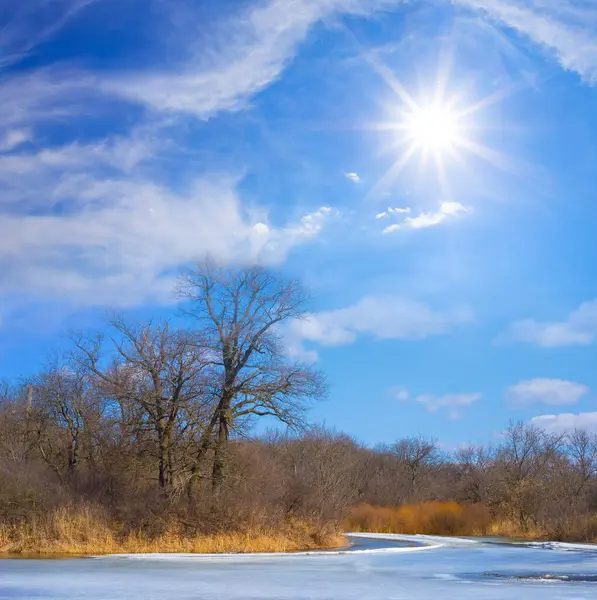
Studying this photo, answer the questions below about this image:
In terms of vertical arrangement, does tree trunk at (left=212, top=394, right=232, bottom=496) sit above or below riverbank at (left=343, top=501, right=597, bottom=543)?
above

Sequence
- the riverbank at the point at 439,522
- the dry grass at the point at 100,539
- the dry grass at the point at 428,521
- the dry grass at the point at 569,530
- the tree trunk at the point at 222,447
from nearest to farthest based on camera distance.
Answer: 1. the dry grass at the point at 100,539
2. the tree trunk at the point at 222,447
3. the dry grass at the point at 569,530
4. the riverbank at the point at 439,522
5. the dry grass at the point at 428,521

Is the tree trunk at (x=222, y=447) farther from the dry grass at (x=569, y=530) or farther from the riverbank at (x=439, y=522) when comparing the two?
the dry grass at (x=569, y=530)

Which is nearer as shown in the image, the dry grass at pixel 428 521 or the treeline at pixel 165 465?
the treeline at pixel 165 465

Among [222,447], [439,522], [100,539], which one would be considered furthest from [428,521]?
[100,539]

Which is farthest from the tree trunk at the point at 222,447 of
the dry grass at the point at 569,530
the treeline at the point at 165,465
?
the dry grass at the point at 569,530

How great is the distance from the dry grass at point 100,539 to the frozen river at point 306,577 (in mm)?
2832

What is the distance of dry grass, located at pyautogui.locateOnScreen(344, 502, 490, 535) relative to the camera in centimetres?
4897

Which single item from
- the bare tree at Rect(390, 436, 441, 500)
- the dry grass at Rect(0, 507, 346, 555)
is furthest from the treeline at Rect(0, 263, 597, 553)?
the bare tree at Rect(390, 436, 441, 500)

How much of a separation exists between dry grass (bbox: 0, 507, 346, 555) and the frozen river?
111 inches

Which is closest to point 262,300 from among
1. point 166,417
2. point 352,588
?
point 166,417

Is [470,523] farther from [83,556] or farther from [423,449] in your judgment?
[423,449]

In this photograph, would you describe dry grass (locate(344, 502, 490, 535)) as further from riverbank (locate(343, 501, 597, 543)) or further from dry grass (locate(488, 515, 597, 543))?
dry grass (locate(488, 515, 597, 543))

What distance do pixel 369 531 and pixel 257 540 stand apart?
892 inches

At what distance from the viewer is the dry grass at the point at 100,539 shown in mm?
25859
